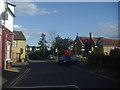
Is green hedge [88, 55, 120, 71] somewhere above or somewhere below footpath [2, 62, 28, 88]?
above

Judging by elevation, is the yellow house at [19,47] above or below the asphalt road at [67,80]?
above

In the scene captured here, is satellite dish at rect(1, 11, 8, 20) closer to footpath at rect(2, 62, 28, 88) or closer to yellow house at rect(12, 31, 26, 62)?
footpath at rect(2, 62, 28, 88)

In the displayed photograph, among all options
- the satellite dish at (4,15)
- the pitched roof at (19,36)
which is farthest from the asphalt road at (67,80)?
the pitched roof at (19,36)

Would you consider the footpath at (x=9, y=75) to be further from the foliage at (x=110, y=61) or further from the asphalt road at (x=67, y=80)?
the foliage at (x=110, y=61)

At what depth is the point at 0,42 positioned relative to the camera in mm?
18781

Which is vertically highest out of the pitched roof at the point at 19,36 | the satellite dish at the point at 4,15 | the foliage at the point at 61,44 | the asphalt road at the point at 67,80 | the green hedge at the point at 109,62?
the pitched roof at the point at 19,36

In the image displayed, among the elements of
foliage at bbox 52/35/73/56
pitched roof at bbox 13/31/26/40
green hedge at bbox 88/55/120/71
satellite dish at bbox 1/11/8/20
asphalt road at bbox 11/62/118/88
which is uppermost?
pitched roof at bbox 13/31/26/40

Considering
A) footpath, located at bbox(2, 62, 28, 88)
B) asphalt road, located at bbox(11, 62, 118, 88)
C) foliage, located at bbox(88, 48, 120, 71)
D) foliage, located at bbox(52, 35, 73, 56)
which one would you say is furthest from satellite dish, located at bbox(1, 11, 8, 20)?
foliage, located at bbox(52, 35, 73, 56)

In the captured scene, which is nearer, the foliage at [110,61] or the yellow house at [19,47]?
the foliage at [110,61]

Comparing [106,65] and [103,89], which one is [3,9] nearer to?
[106,65]

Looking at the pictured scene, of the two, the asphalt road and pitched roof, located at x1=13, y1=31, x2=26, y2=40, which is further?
pitched roof, located at x1=13, y1=31, x2=26, y2=40

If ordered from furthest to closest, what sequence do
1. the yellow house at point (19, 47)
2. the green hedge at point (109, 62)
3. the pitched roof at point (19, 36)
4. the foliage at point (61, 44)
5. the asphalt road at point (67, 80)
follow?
the foliage at point (61, 44), the pitched roof at point (19, 36), the yellow house at point (19, 47), the green hedge at point (109, 62), the asphalt road at point (67, 80)

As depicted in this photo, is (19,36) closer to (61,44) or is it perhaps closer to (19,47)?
(19,47)

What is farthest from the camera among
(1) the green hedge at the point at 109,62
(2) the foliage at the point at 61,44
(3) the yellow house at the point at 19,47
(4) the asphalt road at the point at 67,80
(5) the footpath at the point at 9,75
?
(2) the foliage at the point at 61,44
